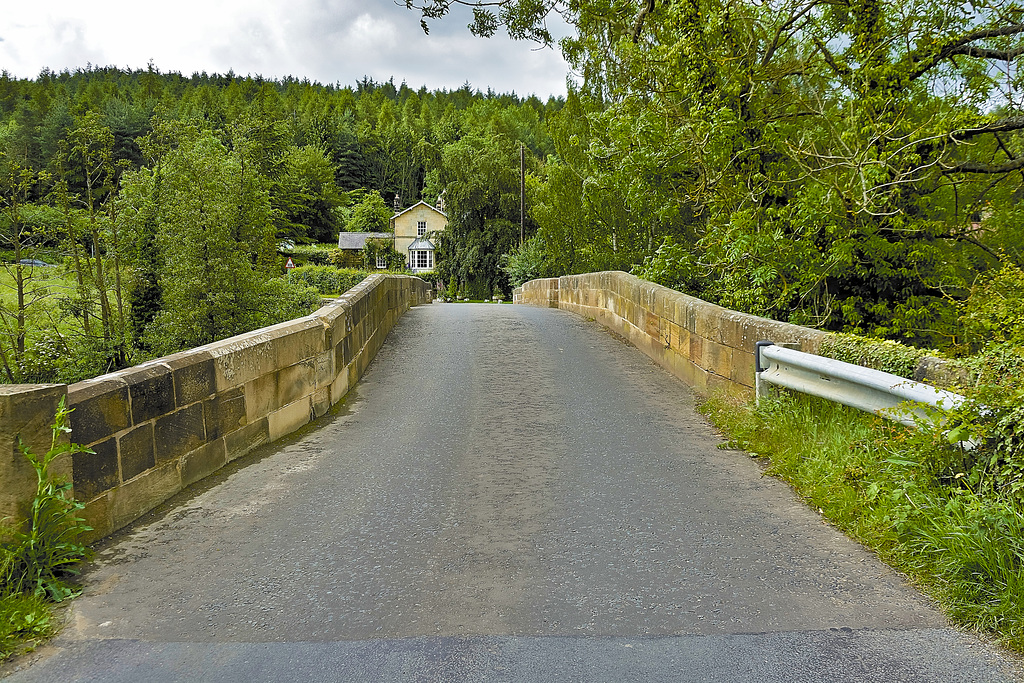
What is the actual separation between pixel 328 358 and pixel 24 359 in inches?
323

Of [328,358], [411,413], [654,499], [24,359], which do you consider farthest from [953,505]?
[24,359]

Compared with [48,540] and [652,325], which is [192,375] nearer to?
[48,540]

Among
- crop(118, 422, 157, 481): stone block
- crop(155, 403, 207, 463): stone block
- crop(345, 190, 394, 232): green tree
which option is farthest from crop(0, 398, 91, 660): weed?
crop(345, 190, 394, 232): green tree

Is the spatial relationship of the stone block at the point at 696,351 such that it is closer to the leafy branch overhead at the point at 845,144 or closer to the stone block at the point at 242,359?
the leafy branch overhead at the point at 845,144

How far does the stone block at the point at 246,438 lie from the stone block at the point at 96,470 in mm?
1331

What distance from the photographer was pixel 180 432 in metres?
4.91

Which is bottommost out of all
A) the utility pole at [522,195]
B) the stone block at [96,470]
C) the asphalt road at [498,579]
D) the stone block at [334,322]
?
the asphalt road at [498,579]

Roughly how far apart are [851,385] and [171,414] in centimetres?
428

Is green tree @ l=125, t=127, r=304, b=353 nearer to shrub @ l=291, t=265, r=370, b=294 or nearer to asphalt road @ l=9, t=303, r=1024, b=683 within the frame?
asphalt road @ l=9, t=303, r=1024, b=683

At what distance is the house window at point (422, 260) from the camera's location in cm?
8456

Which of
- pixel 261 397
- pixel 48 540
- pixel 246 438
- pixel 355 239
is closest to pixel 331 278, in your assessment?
pixel 355 239

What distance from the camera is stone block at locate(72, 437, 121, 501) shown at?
3.95 m

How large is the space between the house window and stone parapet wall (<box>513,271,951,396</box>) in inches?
2801

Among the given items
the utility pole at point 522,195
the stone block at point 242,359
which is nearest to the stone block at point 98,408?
the stone block at point 242,359
